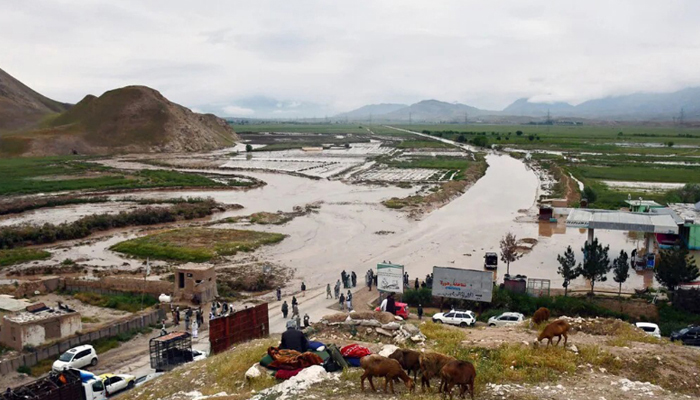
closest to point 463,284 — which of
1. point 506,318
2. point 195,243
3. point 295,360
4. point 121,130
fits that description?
point 506,318

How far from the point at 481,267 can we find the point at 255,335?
17.9 meters

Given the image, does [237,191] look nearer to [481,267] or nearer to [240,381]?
[481,267]

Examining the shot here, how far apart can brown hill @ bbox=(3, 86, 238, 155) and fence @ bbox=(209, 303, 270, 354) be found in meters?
106

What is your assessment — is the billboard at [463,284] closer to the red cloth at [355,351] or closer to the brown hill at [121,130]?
the red cloth at [355,351]

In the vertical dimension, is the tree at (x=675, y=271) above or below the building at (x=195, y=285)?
above

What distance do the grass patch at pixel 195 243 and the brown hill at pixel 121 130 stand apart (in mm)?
82138

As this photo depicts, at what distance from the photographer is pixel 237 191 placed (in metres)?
66.9

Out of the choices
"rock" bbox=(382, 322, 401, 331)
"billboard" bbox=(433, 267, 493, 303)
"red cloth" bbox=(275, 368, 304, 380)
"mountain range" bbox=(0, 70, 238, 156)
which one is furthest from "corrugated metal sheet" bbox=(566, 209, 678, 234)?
"mountain range" bbox=(0, 70, 238, 156)

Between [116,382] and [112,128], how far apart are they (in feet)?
396

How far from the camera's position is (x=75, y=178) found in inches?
3000

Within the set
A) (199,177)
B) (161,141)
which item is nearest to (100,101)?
(161,141)

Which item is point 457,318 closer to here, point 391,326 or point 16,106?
point 391,326

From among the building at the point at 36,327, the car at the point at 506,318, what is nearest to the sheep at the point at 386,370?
the car at the point at 506,318

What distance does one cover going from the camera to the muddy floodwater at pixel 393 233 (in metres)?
34.6
